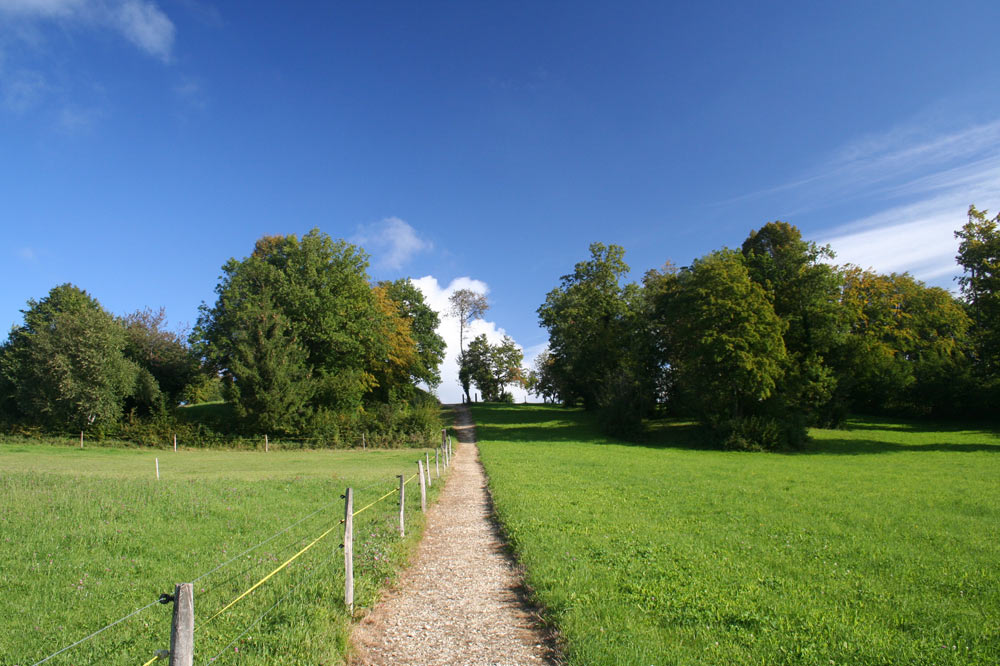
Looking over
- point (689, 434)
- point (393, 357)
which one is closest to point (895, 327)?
point (689, 434)

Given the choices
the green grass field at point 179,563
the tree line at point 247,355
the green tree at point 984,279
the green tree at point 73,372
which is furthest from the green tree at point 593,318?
the green tree at point 73,372

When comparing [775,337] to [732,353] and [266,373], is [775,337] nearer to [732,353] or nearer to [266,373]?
[732,353]

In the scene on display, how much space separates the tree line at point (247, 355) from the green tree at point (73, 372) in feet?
0.29

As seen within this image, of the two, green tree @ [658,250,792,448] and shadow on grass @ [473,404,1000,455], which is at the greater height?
green tree @ [658,250,792,448]

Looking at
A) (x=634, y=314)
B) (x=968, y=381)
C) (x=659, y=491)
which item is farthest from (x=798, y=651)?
(x=968, y=381)

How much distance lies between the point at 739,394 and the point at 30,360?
180 ft

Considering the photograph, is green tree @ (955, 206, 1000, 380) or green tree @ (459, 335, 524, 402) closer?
green tree @ (955, 206, 1000, 380)

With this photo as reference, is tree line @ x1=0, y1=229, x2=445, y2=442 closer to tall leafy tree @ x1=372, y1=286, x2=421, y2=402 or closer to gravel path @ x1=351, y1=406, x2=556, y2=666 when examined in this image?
tall leafy tree @ x1=372, y1=286, x2=421, y2=402

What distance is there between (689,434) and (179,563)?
121ft

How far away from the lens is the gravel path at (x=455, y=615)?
18.2ft

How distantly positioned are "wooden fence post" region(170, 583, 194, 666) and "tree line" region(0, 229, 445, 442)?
36.7m

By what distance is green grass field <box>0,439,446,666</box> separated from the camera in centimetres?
561

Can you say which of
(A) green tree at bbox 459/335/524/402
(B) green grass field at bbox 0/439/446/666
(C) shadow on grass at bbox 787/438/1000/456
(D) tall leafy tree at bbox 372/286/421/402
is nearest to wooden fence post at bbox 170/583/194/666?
(B) green grass field at bbox 0/439/446/666

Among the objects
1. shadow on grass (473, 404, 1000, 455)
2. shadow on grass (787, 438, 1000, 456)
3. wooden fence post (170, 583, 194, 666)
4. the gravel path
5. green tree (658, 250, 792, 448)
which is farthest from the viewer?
shadow on grass (473, 404, 1000, 455)
